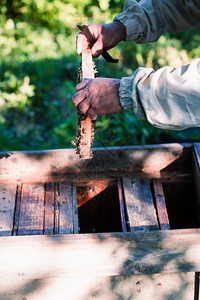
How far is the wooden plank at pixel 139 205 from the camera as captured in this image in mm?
2055

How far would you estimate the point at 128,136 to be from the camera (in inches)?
142

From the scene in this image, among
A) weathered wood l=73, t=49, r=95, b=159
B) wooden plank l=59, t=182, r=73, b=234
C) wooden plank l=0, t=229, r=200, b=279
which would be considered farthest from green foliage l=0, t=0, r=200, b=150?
wooden plank l=0, t=229, r=200, b=279

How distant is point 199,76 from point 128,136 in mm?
1988

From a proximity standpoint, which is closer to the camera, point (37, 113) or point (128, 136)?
point (128, 136)

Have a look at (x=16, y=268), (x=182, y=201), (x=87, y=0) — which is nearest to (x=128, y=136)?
(x=182, y=201)

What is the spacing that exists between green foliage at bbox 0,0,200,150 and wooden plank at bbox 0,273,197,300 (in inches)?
65.5

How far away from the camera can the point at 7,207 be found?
84.5 inches

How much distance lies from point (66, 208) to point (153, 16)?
4.41 ft

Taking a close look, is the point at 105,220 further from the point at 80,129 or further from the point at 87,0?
the point at 87,0

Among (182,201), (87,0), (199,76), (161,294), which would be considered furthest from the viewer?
(87,0)

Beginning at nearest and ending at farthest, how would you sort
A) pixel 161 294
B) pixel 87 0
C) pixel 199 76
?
pixel 199 76
pixel 161 294
pixel 87 0

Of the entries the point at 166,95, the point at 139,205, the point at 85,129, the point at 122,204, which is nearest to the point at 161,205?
the point at 139,205

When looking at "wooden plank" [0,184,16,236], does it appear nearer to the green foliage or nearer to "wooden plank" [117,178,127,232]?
"wooden plank" [117,178,127,232]

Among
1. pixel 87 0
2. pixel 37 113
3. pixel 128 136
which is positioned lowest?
pixel 128 136
